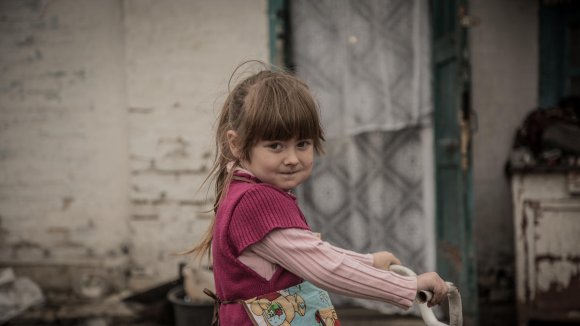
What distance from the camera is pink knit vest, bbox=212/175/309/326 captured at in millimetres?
1283

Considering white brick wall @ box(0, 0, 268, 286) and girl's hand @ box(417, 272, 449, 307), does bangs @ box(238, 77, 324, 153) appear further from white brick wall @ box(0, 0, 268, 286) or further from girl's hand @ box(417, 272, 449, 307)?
white brick wall @ box(0, 0, 268, 286)

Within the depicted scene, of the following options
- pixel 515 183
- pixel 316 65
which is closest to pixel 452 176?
pixel 515 183

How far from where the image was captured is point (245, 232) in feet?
4.24

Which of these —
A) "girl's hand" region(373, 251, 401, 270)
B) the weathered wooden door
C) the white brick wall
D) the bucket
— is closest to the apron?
"girl's hand" region(373, 251, 401, 270)

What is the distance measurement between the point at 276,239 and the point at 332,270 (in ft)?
0.46

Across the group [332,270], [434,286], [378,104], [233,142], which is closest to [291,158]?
[233,142]

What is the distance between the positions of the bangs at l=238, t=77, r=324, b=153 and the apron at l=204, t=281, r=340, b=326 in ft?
1.21

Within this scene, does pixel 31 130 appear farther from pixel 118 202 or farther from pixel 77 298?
pixel 77 298

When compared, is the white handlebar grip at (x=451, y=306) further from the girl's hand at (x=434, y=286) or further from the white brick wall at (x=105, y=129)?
the white brick wall at (x=105, y=129)

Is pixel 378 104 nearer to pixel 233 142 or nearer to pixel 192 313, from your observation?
pixel 192 313

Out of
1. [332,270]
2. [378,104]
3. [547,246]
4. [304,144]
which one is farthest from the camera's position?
[378,104]

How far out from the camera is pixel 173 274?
14.5ft

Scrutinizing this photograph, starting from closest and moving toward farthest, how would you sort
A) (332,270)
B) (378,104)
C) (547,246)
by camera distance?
1. (332,270)
2. (547,246)
3. (378,104)

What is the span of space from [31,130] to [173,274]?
162 cm
